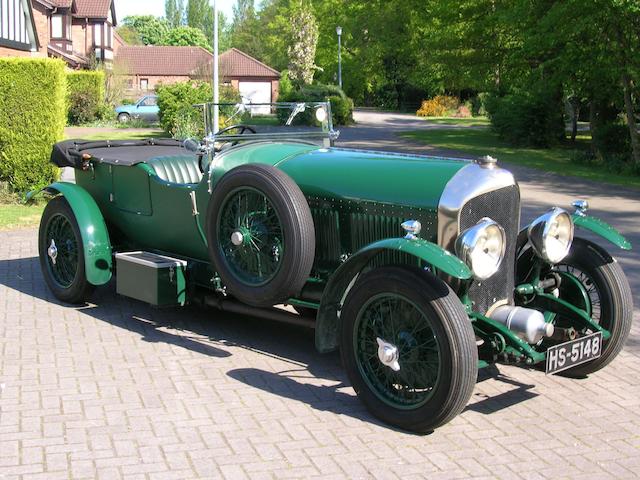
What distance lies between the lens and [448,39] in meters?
24.9

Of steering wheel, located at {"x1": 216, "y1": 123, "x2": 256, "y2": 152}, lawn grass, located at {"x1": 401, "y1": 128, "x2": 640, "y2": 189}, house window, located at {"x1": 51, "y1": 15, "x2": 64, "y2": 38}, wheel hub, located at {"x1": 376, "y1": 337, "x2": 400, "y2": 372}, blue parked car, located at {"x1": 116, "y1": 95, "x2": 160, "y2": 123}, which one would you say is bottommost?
wheel hub, located at {"x1": 376, "y1": 337, "x2": 400, "y2": 372}

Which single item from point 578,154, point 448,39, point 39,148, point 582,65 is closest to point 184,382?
point 39,148

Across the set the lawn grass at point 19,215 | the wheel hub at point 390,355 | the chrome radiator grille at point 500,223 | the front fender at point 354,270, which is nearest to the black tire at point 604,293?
the chrome radiator grille at point 500,223

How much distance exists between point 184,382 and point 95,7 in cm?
5301

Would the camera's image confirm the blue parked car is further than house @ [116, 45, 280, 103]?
No

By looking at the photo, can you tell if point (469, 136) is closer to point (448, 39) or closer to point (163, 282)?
point (448, 39)

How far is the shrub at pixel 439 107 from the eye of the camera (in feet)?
160

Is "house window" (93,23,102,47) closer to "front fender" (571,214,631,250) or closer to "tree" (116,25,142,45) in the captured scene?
"tree" (116,25,142,45)

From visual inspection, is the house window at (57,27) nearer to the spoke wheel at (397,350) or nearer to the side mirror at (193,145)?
the side mirror at (193,145)

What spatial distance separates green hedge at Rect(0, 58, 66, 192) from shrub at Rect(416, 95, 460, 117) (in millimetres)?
38042

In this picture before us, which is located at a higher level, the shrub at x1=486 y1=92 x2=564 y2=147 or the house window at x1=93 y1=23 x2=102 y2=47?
the house window at x1=93 y1=23 x2=102 y2=47

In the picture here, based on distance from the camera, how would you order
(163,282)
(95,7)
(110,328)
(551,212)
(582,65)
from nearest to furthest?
(551,212)
(163,282)
(110,328)
(582,65)
(95,7)

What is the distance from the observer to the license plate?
14.6ft

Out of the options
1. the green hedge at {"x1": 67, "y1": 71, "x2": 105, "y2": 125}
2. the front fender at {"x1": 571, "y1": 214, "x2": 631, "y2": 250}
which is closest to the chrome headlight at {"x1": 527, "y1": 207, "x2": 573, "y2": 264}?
the front fender at {"x1": 571, "y1": 214, "x2": 631, "y2": 250}
